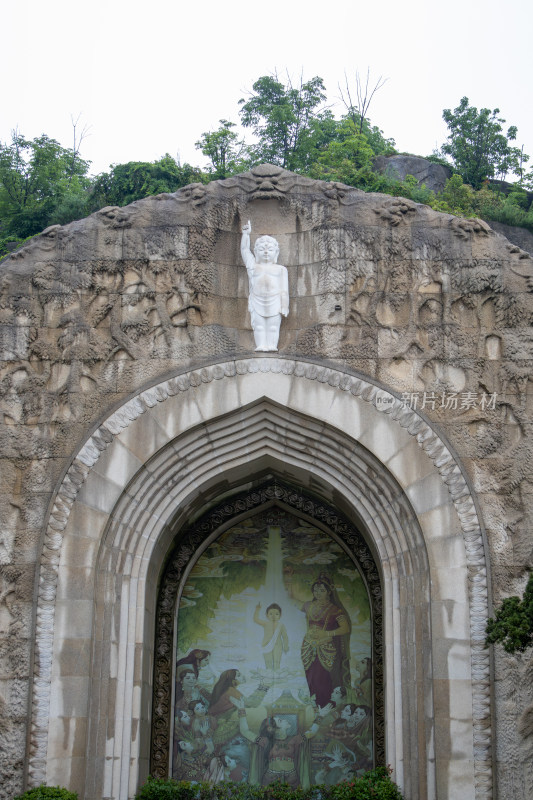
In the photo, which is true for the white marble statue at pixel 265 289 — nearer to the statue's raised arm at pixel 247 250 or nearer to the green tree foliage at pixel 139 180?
the statue's raised arm at pixel 247 250

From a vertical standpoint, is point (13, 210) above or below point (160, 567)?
above

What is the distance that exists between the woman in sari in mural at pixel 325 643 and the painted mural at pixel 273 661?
0.05 feet

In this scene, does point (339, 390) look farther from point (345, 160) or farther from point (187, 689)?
point (345, 160)

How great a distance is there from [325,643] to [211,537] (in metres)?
2.20

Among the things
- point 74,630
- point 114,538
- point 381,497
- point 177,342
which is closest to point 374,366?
point 381,497

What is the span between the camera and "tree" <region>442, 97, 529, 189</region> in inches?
1123

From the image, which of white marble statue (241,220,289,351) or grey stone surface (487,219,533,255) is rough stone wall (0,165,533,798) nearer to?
white marble statue (241,220,289,351)

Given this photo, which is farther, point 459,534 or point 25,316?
point 25,316

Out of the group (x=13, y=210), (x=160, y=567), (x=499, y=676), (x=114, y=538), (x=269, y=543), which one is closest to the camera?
(x=499, y=676)

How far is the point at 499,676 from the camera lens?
12.0m

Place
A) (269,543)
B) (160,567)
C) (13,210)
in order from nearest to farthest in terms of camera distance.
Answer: (160,567) < (269,543) < (13,210)

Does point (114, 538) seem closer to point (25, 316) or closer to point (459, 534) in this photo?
point (25, 316)

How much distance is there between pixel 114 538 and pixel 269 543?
9.49 feet

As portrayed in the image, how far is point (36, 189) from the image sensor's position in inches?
1019
